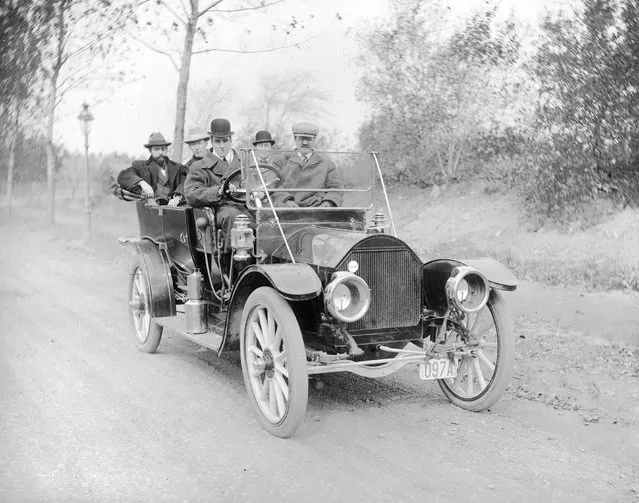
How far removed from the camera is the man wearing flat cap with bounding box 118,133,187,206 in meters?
7.23

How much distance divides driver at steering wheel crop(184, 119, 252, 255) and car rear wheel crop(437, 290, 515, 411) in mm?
1820

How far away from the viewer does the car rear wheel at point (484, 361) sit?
4.56 m

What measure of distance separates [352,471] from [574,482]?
1.08 meters

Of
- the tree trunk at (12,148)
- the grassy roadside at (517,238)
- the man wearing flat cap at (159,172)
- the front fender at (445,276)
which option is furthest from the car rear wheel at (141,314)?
the grassy roadside at (517,238)

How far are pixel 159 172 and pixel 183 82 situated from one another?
3.13 m

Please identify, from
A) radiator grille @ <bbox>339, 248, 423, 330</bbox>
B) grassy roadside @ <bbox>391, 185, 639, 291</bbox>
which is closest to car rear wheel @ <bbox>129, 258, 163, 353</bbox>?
radiator grille @ <bbox>339, 248, 423, 330</bbox>

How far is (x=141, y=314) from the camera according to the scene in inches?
258

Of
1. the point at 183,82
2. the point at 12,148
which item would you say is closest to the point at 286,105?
the point at 183,82

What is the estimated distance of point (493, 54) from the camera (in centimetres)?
692

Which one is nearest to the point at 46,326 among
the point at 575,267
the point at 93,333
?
the point at 93,333

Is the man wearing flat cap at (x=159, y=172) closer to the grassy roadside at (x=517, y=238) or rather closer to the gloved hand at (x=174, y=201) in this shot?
the gloved hand at (x=174, y=201)

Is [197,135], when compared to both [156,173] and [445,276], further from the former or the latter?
[445,276]

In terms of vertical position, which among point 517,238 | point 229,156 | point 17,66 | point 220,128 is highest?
point 220,128

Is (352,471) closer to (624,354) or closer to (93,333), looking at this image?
(624,354)
